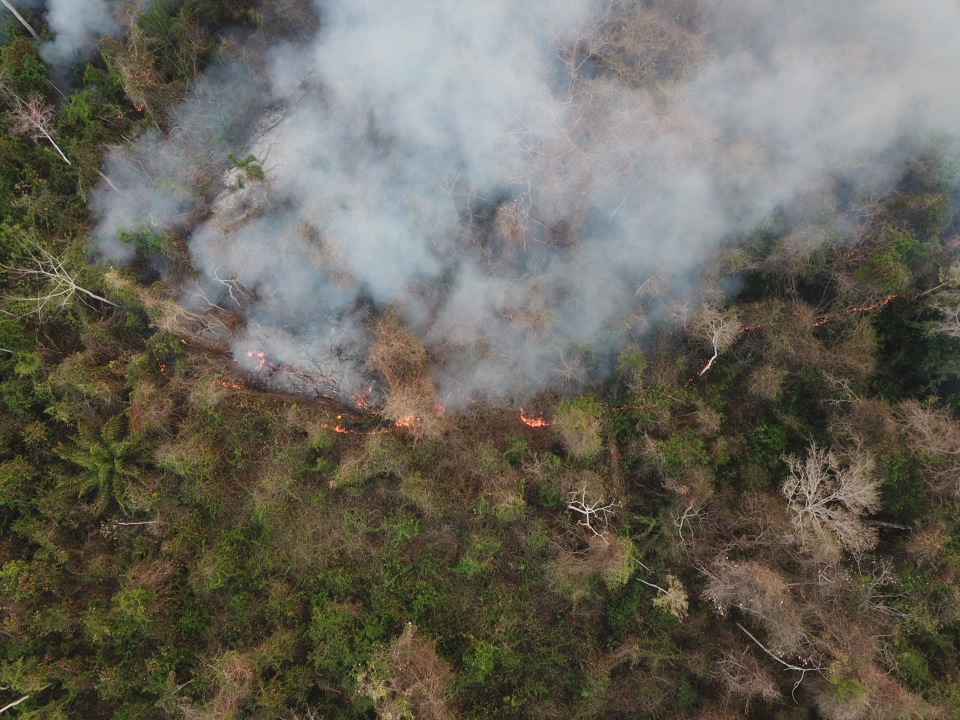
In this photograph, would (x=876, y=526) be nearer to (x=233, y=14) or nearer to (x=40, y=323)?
(x=233, y=14)

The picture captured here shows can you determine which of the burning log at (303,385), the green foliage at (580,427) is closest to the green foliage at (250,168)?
the burning log at (303,385)

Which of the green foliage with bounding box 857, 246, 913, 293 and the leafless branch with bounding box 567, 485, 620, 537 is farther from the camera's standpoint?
the leafless branch with bounding box 567, 485, 620, 537

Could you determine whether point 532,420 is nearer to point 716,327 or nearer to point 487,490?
point 487,490

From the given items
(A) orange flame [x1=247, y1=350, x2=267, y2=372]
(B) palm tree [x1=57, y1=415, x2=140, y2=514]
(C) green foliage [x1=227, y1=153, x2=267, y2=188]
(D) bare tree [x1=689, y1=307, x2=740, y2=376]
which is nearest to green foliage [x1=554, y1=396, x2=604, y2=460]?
(D) bare tree [x1=689, y1=307, x2=740, y2=376]

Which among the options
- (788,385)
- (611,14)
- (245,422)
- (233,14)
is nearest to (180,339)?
(245,422)

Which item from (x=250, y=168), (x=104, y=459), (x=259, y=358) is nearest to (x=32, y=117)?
(x=250, y=168)

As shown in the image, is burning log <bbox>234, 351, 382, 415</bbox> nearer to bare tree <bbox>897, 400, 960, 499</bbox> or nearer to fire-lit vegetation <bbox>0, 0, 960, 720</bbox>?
fire-lit vegetation <bbox>0, 0, 960, 720</bbox>

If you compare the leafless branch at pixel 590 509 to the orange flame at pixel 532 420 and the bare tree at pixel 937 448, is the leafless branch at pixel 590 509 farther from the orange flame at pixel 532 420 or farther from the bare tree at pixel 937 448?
the bare tree at pixel 937 448
